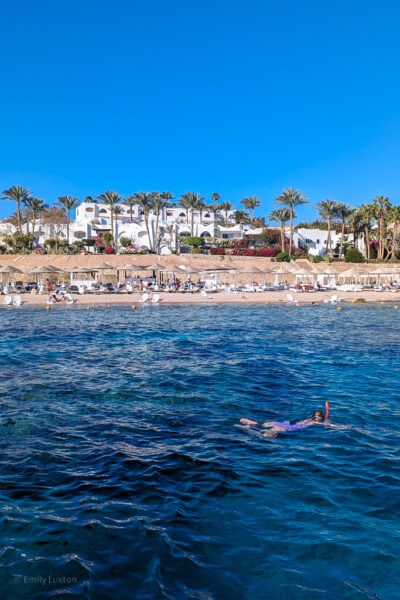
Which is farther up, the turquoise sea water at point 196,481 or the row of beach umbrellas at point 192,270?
the row of beach umbrellas at point 192,270

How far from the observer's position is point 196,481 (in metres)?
6.89

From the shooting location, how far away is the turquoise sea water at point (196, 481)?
4.82 m

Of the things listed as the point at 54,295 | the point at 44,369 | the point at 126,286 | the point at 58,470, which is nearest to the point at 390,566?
the point at 58,470

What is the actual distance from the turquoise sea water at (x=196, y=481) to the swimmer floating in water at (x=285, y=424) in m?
0.23

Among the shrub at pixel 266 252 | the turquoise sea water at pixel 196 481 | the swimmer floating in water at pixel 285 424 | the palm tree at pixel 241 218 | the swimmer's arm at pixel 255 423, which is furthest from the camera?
the palm tree at pixel 241 218

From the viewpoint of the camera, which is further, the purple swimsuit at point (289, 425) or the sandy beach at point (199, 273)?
the sandy beach at point (199, 273)

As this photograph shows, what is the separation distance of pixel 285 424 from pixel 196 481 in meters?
3.01

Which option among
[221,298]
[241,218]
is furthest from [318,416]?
[241,218]

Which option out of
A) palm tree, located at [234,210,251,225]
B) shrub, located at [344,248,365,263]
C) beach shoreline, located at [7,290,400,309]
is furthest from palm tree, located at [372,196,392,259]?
palm tree, located at [234,210,251,225]

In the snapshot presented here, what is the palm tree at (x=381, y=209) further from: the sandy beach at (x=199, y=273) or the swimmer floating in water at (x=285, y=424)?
the swimmer floating in water at (x=285, y=424)

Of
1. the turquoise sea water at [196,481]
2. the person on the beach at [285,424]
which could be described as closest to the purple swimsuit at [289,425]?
the person on the beach at [285,424]

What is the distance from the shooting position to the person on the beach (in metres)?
9.09

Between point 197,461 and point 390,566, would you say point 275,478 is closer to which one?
point 197,461

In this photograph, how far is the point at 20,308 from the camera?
105ft
